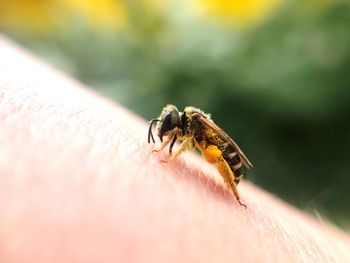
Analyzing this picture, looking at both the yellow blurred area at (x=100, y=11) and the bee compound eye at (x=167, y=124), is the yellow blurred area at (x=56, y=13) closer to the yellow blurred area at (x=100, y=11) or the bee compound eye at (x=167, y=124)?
the yellow blurred area at (x=100, y=11)

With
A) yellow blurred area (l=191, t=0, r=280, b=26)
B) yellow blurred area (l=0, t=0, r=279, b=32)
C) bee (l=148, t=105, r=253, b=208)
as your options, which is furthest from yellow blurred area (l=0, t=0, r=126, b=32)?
bee (l=148, t=105, r=253, b=208)

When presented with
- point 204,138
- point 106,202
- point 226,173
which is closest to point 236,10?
point 204,138

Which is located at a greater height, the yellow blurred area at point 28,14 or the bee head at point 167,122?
the yellow blurred area at point 28,14

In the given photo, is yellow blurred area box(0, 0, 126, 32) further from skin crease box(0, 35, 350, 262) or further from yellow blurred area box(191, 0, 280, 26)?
skin crease box(0, 35, 350, 262)

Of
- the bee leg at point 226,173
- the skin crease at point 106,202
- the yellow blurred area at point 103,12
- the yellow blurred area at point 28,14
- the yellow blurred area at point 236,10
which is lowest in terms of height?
the skin crease at point 106,202

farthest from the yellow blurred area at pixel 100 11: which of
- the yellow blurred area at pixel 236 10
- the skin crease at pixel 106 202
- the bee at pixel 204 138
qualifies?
the skin crease at pixel 106 202

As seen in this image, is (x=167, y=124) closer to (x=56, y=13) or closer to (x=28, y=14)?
(x=56, y=13)
